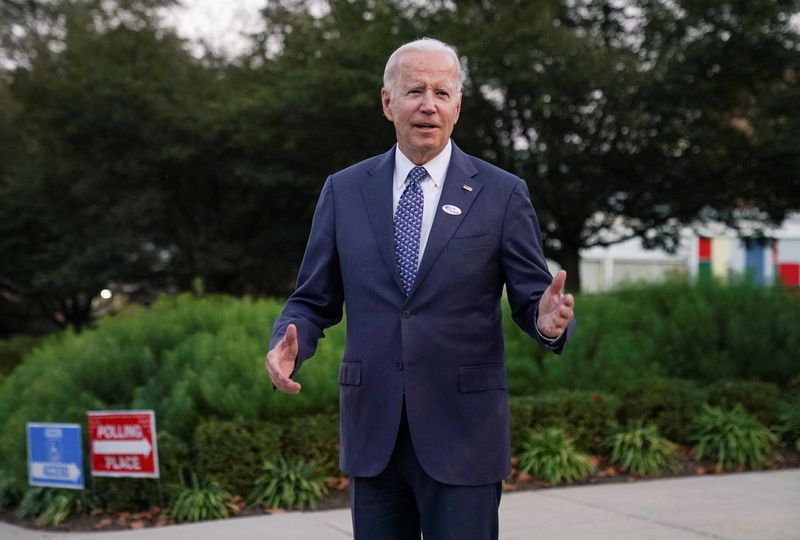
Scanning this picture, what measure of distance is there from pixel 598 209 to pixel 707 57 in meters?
3.94

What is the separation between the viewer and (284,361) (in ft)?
8.94

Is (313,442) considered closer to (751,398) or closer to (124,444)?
(124,444)

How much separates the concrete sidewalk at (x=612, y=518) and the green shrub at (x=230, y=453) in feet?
1.34

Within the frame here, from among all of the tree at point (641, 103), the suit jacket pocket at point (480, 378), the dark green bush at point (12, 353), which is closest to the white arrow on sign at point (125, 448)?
the suit jacket pocket at point (480, 378)

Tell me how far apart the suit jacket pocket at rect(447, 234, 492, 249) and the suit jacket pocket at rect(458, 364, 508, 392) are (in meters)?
0.33

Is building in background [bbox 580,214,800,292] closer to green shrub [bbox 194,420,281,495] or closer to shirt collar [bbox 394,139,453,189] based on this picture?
green shrub [bbox 194,420,281,495]

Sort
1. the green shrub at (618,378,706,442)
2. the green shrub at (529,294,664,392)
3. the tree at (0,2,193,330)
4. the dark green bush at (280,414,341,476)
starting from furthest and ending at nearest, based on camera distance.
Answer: the tree at (0,2,193,330), the green shrub at (529,294,664,392), the green shrub at (618,378,706,442), the dark green bush at (280,414,341,476)

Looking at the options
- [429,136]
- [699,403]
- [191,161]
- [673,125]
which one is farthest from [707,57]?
[429,136]

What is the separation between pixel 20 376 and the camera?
8.89 meters

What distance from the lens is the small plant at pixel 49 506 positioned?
6777 mm

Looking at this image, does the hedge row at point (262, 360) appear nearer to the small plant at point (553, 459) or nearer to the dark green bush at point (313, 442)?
the dark green bush at point (313, 442)

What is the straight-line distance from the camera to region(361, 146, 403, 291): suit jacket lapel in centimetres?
283

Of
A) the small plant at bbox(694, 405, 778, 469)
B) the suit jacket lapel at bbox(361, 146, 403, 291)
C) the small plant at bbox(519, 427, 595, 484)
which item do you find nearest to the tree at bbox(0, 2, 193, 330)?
the small plant at bbox(519, 427, 595, 484)

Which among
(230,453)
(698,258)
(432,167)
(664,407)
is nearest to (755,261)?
(698,258)
